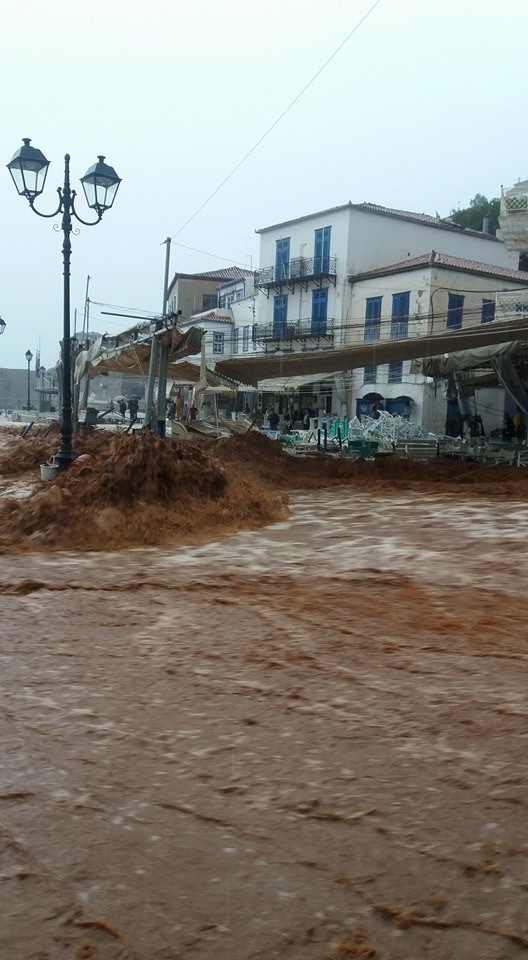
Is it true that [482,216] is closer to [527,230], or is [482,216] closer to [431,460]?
[527,230]

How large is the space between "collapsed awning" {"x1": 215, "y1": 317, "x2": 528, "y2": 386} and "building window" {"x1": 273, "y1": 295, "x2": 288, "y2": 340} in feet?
69.8

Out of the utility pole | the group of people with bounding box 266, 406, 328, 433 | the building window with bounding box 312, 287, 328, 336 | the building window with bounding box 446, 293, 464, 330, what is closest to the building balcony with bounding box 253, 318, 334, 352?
the building window with bounding box 312, 287, 328, 336

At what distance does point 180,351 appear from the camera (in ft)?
41.9

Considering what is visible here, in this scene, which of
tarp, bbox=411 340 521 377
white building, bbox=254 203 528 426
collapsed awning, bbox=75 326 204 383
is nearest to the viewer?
collapsed awning, bbox=75 326 204 383

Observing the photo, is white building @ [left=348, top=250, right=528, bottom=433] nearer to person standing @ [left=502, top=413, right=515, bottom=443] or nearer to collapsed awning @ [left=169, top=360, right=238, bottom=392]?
person standing @ [left=502, top=413, right=515, bottom=443]

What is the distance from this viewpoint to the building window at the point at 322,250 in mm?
35081

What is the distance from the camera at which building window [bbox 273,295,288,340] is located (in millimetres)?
37616

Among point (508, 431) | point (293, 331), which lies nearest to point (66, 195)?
point (508, 431)

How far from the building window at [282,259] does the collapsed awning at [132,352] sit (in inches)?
771

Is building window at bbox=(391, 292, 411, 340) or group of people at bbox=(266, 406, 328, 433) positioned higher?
building window at bbox=(391, 292, 411, 340)

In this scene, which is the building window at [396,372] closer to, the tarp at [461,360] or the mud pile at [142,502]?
the tarp at [461,360]

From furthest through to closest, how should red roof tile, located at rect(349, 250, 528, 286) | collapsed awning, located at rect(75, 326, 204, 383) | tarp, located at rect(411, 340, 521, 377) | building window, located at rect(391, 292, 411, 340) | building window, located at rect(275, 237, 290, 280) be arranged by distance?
building window, located at rect(275, 237, 290, 280)
building window, located at rect(391, 292, 411, 340)
red roof tile, located at rect(349, 250, 528, 286)
tarp, located at rect(411, 340, 521, 377)
collapsed awning, located at rect(75, 326, 204, 383)

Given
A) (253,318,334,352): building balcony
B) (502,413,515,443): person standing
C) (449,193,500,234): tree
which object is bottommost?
(502,413,515,443): person standing

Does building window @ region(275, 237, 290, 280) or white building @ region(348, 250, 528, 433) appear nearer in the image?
white building @ region(348, 250, 528, 433)
